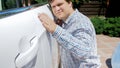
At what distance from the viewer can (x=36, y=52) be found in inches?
64.2

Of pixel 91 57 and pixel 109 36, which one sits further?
pixel 109 36

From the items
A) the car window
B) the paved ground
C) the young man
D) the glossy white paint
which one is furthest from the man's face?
the paved ground

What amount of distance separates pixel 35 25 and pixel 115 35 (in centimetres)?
902

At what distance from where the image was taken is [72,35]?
2.12 meters

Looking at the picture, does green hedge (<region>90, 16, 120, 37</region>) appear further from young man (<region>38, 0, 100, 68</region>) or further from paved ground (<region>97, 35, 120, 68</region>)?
young man (<region>38, 0, 100, 68</region>)

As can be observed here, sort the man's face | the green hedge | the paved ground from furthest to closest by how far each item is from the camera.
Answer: the green hedge → the paved ground → the man's face

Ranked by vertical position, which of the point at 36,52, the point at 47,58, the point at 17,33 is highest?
the point at 17,33

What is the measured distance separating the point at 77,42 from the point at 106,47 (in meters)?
6.92

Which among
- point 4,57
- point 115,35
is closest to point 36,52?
point 4,57

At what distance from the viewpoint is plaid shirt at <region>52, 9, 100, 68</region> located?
78.4 inches

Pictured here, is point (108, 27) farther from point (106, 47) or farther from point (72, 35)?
point (72, 35)

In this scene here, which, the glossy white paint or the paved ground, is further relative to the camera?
the paved ground

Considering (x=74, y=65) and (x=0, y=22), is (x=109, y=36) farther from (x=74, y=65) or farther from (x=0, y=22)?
(x=0, y=22)

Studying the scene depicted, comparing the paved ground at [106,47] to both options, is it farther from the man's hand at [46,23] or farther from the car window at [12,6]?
the man's hand at [46,23]
